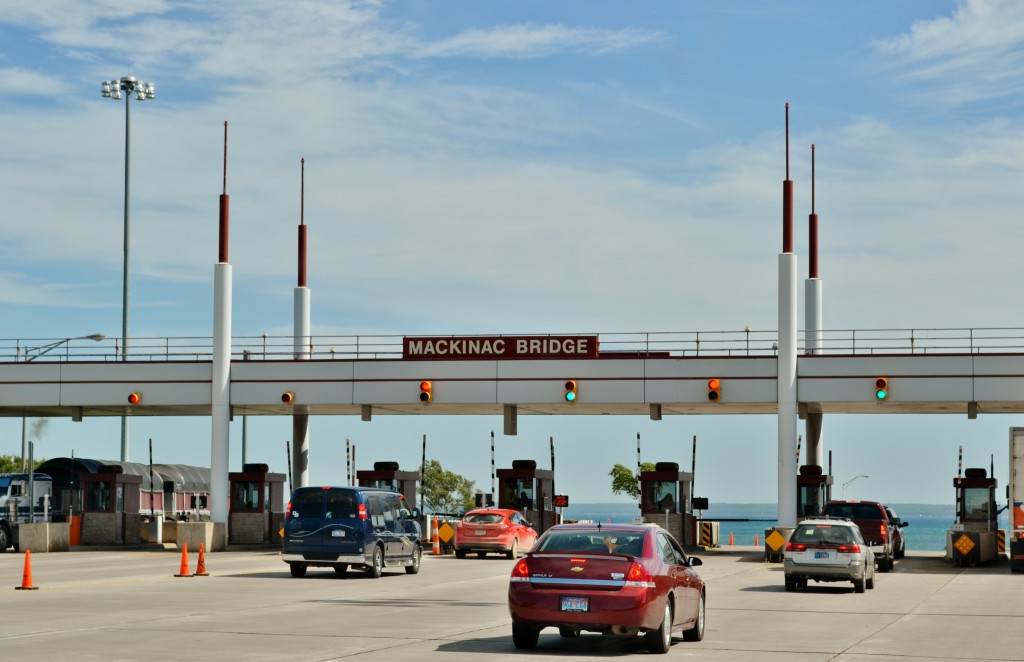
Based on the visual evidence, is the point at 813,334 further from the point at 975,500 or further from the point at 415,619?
the point at 415,619

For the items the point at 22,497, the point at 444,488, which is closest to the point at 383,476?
the point at 22,497

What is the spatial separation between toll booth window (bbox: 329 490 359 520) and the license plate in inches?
547

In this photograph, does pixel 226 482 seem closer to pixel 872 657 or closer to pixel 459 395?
pixel 459 395

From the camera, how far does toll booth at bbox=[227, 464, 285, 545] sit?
4691 cm

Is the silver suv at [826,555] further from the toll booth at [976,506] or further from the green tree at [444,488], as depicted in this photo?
the green tree at [444,488]

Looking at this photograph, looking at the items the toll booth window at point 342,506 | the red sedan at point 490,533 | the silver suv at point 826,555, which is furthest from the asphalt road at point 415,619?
the red sedan at point 490,533

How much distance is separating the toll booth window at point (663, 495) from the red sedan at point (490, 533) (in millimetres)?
6749

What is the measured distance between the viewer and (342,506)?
2972cm

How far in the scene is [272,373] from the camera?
45594mm

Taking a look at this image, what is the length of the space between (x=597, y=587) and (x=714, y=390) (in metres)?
27.3

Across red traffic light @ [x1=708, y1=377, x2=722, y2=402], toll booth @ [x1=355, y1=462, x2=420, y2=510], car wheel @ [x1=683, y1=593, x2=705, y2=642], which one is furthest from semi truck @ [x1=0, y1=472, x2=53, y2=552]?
car wheel @ [x1=683, y1=593, x2=705, y2=642]

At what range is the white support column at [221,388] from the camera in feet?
150

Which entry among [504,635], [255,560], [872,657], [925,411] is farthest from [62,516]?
[872,657]

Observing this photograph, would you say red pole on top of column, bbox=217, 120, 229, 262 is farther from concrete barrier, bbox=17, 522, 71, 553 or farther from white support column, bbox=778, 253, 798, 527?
white support column, bbox=778, 253, 798, 527
